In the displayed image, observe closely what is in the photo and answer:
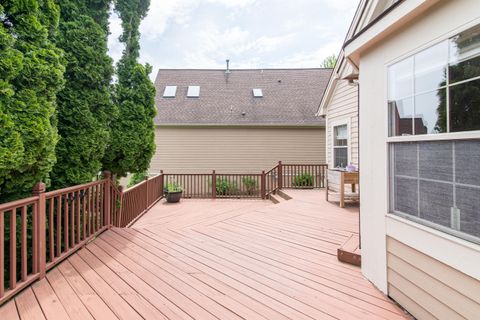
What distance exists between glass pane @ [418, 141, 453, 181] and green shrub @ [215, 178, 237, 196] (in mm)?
7420

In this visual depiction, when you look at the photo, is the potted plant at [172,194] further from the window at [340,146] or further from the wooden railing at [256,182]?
the window at [340,146]

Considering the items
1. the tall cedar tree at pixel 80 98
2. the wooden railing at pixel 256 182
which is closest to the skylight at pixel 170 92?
the wooden railing at pixel 256 182

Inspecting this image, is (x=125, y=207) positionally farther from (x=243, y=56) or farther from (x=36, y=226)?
(x=243, y=56)

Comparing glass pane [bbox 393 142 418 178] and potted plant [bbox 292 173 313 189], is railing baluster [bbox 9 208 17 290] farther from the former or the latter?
potted plant [bbox 292 173 313 189]

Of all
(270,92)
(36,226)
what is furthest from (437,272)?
(270,92)

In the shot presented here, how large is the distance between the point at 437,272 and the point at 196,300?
6.15ft

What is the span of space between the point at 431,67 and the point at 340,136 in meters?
5.59

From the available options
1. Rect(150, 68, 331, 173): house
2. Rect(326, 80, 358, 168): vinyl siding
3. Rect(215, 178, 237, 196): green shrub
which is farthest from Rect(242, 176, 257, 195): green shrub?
Rect(326, 80, 358, 168): vinyl siding

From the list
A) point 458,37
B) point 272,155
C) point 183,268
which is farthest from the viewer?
point 272,155

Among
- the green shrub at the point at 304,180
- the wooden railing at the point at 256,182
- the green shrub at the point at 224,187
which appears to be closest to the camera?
the wooden railing at the point at 256,182

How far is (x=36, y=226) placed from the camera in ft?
7.98

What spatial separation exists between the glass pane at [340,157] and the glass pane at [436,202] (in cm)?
519

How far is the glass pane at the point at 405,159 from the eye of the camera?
1928 mm

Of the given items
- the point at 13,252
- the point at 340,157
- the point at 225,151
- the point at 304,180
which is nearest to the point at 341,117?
the point at 340,157
